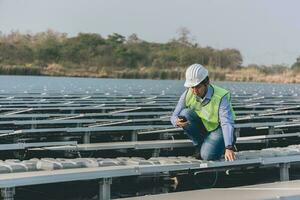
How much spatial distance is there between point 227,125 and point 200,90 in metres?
0.39

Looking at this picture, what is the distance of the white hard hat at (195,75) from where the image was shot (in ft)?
18.0

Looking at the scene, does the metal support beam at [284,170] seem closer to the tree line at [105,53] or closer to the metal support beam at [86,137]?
the metal support beam at [86,137]

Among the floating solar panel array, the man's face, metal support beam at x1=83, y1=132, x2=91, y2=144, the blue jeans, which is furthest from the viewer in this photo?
metal support beam at x1=83, y1=132, x2=91, y2=144

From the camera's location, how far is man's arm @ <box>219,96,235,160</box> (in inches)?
216

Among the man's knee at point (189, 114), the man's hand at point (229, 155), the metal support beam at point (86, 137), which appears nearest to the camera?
the man's hand at point (229, 155)

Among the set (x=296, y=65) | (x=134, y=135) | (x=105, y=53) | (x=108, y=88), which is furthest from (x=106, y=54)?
(x=134, y=135)

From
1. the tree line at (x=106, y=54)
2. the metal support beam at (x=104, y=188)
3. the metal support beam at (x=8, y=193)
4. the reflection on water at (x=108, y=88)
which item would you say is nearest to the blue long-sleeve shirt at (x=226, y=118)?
the metal support beam at (x=104, y=188)

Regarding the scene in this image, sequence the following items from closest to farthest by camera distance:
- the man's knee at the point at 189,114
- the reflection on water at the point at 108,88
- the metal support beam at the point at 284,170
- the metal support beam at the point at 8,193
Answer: the metal support beam at the point at 8,193, the man's knee at the point at 189,114, the metal support beam at the point at 284,170, the reflection on water at the point at 108,88

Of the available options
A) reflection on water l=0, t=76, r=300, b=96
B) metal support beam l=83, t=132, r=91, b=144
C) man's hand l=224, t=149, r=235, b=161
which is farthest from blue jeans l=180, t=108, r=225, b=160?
reflection on water l=0, t=76, r=300, b=96

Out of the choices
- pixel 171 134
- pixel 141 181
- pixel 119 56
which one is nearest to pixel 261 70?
pixel 119 56

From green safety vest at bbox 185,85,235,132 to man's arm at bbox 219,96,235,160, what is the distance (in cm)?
5

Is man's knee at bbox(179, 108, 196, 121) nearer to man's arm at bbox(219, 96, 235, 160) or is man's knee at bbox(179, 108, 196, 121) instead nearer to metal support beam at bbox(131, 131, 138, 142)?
man's arm at bbox(219, 96, 235, 160)

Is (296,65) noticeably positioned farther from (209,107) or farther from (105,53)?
(209,107)

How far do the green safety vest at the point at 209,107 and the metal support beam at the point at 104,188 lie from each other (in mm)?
1288
